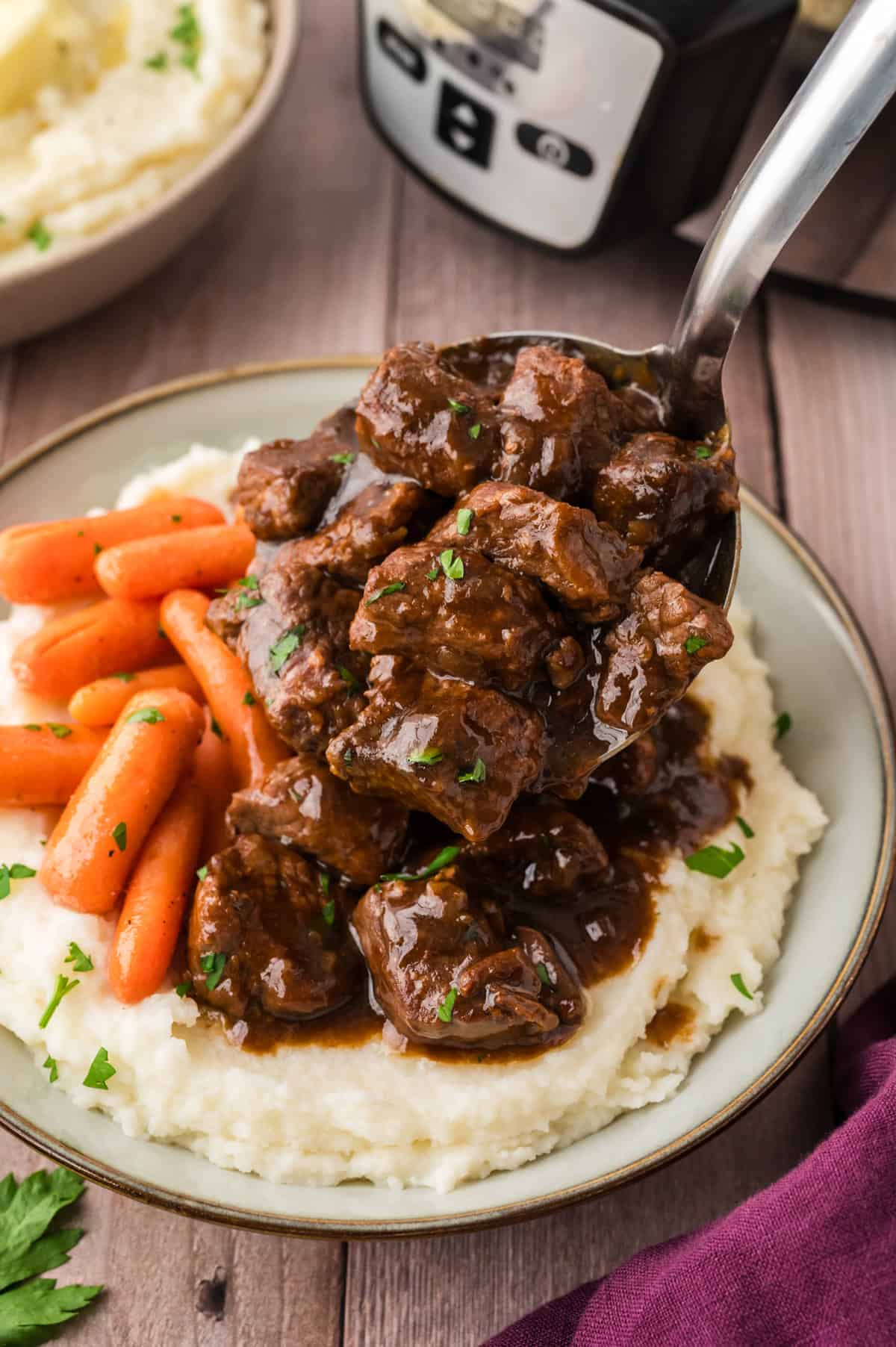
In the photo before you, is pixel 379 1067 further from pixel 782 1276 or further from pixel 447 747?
pixel 782 1276

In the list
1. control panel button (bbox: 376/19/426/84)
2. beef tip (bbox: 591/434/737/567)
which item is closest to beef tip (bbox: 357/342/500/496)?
beef tip (bbox: 591/434/737/567)

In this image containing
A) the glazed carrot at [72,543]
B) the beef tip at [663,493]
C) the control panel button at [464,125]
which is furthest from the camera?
the control panel button at [464,125]

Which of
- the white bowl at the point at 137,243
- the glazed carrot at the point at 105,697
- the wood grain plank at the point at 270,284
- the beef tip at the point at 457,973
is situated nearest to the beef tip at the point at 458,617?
the beef tip at the point at 457,973

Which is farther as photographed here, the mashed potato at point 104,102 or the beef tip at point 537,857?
the mashed potato at point 104,102

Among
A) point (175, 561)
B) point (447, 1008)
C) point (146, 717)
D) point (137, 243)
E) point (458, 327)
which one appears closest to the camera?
point (447, 1008)

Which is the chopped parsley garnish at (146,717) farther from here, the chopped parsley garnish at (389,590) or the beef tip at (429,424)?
the beef tip at (429,424)

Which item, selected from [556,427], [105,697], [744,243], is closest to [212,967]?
[105,697]

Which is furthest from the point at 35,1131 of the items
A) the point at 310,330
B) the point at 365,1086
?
the point at 310,330
